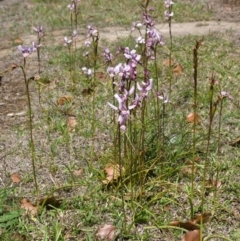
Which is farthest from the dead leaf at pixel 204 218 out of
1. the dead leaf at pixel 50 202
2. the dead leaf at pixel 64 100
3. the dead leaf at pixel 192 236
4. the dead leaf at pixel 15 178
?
the dead leaf at pixel 64 100

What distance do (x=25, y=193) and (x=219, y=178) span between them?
95cm

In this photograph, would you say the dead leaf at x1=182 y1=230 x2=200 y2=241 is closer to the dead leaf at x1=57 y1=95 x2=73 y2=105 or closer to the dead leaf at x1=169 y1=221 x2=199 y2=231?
the dead leaf at x1=169 y1=221 x2=199 y2=231

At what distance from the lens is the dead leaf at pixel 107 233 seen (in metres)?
1.98

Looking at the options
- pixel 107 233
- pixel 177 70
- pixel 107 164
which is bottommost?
pixel 107 233

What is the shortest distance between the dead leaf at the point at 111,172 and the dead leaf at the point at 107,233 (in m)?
0.29

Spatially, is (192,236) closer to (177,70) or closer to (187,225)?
(187,225)

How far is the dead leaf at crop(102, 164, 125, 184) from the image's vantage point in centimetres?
228

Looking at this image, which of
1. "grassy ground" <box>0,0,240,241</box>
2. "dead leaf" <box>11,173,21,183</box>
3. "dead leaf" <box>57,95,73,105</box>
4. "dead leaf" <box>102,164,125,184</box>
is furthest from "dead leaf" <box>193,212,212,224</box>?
"dead leaf" <box>57,95,73,105</box>

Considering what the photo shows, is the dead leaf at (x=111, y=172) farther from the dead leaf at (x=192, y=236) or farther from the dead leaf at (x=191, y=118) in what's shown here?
the dead leaf at (x=191, y=118)

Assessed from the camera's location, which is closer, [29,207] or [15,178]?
[29,207]

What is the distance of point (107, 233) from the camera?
2000 millimetres

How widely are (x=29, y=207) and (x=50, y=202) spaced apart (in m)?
0.10

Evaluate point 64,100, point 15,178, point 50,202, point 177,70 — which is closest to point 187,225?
point 50,202

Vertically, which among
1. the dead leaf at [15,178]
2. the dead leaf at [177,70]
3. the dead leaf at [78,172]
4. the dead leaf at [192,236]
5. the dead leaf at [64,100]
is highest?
Answer: the dead leaf at [177,70]
